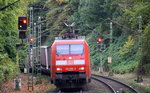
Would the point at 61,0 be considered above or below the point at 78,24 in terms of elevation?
above

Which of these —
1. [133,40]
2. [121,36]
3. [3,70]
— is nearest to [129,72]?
[133,40]

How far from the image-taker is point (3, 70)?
20.8 metres

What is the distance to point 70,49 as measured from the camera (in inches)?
873

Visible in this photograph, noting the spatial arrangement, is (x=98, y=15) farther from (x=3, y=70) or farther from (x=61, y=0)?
(x=3, y=70)

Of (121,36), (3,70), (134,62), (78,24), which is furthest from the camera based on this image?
(78,24)

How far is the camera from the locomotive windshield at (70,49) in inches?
869

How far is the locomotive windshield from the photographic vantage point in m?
22.1

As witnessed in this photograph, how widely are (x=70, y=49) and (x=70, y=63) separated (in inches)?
38.4

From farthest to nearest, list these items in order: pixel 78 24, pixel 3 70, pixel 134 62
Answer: pixel 78 24 < pixel 134 62 < pixel 3 70

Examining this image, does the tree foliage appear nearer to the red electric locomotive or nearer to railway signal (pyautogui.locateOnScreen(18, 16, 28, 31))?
the red electric locomotive

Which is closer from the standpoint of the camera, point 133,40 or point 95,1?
point 133,40

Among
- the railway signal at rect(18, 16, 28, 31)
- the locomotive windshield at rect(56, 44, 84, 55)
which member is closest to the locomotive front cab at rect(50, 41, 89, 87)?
the locomotive windshield at rect(56, 44, 84, 55)

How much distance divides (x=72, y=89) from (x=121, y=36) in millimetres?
27331

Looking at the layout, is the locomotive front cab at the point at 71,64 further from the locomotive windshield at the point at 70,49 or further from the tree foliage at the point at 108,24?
the tree foliage at the point at 108,24
